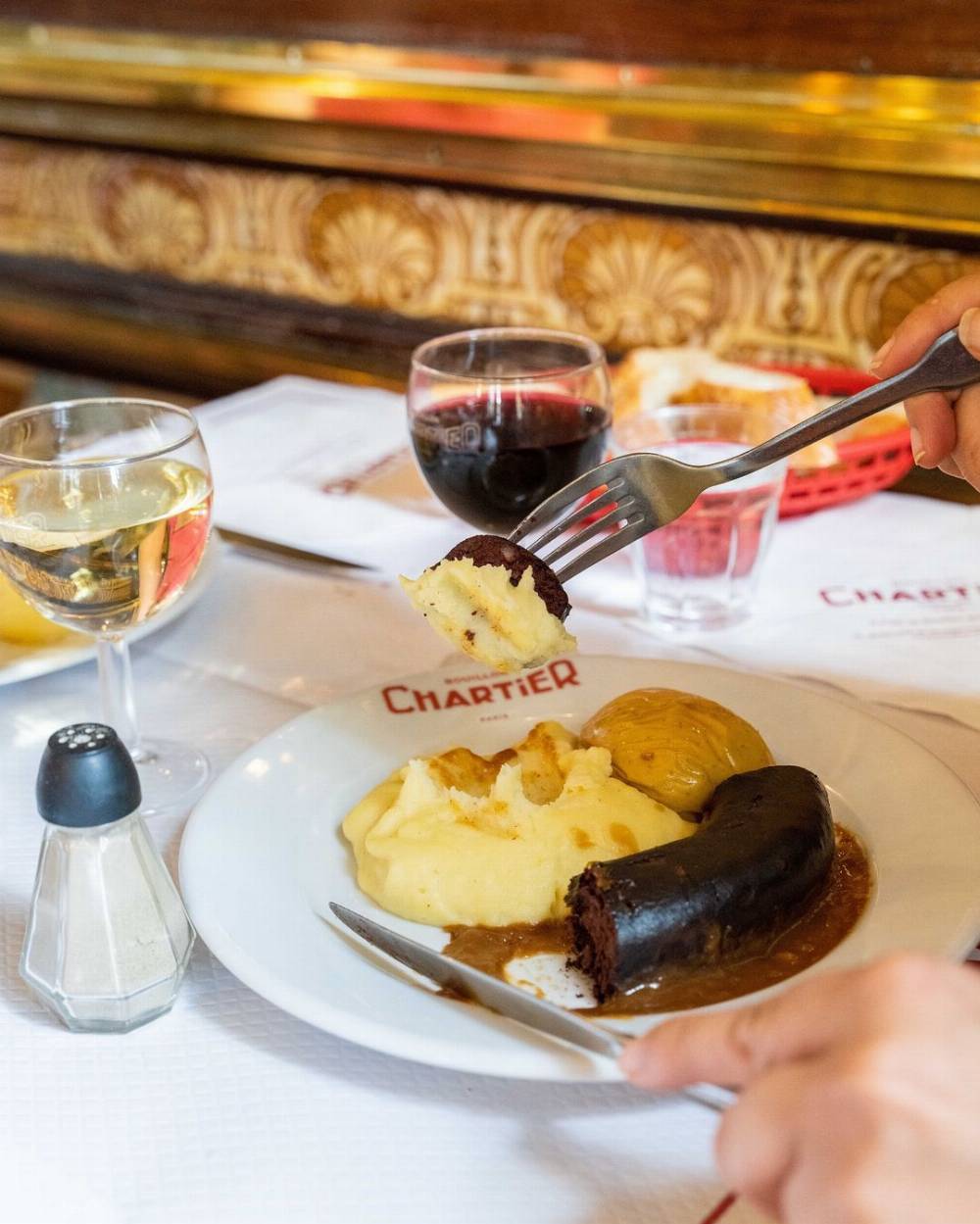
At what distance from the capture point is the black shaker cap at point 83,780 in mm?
681

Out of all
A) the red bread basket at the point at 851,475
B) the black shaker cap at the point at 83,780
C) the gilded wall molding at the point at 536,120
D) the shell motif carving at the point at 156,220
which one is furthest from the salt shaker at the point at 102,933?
the shell motif carving at the point at 156,220

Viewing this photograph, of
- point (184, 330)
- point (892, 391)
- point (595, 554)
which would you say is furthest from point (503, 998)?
point (184, 330)

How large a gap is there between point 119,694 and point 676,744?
0.43 m

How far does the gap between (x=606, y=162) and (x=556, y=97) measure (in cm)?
13

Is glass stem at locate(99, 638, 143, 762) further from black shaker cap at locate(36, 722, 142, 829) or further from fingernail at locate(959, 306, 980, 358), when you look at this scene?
fingernail at locate(959, 306, 980, 358)

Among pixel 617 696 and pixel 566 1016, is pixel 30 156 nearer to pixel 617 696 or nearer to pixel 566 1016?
pixel 617 696

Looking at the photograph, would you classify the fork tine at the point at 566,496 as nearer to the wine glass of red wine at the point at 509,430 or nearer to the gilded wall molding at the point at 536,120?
the wine glass of red wine at the point at 509,430

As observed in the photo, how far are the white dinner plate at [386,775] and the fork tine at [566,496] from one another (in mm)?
144

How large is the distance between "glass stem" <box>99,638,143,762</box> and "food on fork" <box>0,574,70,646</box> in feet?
0.42

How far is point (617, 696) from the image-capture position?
99cm

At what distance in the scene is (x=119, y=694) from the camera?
1.03 meters

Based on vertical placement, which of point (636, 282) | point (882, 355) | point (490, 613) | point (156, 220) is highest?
point (882, 355)

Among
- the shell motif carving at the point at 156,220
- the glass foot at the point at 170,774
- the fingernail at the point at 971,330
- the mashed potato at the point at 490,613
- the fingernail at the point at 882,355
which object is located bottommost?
the shell motif carving at the point at 156,220

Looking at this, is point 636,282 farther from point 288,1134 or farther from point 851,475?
point 288,1134
